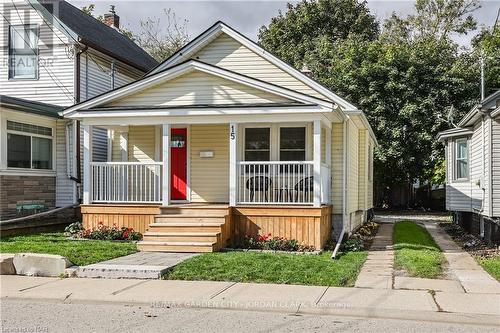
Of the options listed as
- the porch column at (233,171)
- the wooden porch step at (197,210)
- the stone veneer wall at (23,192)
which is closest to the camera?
the wooden porch step at (197,210)

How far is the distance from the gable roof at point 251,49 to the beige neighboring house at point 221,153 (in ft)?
0.10

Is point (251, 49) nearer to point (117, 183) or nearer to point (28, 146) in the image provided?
point (117, 183)

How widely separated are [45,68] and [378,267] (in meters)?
12.2

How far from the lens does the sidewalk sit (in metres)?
6.95

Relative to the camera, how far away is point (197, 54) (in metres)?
15.8

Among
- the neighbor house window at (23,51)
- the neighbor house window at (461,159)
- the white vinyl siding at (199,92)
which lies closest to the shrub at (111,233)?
the white vinyl siding at (199,92)

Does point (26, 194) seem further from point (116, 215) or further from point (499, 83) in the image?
point (499, 83)

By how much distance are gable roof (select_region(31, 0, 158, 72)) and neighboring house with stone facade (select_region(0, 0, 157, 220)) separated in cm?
4

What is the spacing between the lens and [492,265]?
10.5 meters

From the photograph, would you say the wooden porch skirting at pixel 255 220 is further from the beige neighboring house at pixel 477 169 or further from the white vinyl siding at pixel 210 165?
the beige neighboring house at pixel 477 169

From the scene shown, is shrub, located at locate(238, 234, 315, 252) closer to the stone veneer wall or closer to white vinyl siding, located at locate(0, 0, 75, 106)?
the stone veneer wall

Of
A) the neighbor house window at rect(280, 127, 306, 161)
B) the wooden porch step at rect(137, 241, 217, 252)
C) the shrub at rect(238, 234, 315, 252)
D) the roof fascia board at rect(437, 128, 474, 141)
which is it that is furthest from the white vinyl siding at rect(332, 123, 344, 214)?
the roof fascia board at rect(437, 128, 474, 141)

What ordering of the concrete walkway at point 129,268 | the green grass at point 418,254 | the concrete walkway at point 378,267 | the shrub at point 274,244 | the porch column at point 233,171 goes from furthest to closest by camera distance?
the porch column at point 233,171 → the shrub at point 274,244 → the green grass at point 418,254 → the concrete walkway at point 129,268 → the concrete walkway at point 378,267

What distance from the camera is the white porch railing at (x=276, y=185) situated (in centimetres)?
1277
